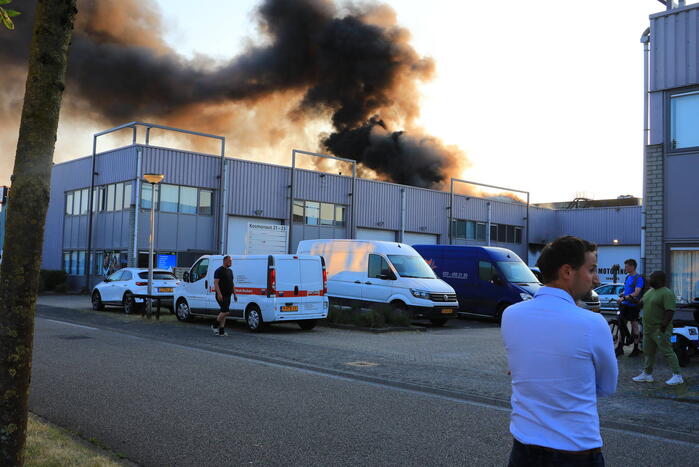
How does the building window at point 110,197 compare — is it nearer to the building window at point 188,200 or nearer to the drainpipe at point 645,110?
the building window at point 188,200

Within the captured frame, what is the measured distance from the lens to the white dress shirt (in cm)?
277

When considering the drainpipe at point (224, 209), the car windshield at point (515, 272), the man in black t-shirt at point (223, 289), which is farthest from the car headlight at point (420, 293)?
the drainpipe at point (224, 209)

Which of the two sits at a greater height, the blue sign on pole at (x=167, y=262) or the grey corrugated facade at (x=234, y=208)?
the grey corrugated facade at (x=234, y=208)

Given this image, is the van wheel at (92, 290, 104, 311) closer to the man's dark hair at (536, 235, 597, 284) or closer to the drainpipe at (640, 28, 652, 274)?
the drainpipe at (640, 28, 652, 274)

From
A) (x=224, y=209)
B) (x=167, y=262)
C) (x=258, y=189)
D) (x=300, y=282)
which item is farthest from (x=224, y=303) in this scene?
(x=258, y=189)

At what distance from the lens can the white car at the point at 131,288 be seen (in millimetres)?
21781

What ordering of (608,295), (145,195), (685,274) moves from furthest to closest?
(145,195), (608,295), (685,274)

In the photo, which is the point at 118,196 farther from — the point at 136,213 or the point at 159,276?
the point at 159,276

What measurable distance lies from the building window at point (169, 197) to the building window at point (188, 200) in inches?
13.5

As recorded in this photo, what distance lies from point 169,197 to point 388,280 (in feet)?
63.8

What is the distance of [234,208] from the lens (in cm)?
3834

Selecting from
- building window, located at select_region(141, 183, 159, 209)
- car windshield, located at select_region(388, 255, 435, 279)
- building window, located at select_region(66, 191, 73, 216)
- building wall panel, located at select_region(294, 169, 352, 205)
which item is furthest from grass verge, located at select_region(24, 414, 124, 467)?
building window, located at select_region(66, 191, 73, 216)

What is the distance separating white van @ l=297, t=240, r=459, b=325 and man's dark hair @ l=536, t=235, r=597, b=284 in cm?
1647

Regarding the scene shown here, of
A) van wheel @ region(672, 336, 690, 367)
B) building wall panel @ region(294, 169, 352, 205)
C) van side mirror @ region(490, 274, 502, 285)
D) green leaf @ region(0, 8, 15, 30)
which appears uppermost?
building wall panel @ region(294, 169, 352, 205)
